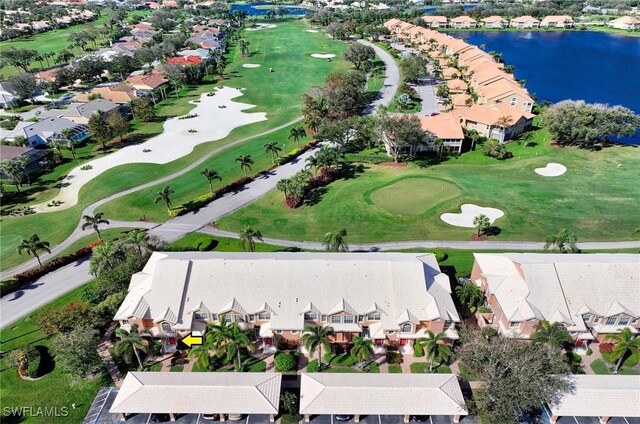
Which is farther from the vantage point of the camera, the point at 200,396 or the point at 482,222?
the point at 482,222

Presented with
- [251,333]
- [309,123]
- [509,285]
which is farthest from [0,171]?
[509,285]

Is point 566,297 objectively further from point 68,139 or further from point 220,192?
point 68,139

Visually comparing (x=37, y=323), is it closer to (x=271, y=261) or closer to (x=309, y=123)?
(x=271, y=261)

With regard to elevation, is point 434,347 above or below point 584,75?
below

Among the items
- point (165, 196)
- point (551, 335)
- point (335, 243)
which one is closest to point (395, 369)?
Answer: point (551, 335)

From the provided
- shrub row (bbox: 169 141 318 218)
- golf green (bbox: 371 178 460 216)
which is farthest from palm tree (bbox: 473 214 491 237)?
shrub row (bbox: 169 141 318 218)
